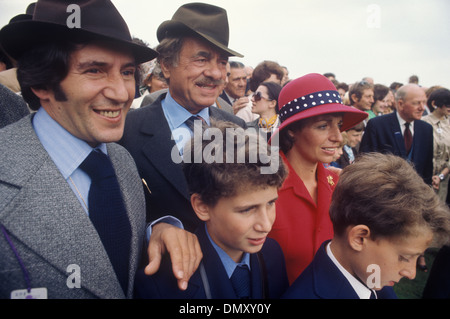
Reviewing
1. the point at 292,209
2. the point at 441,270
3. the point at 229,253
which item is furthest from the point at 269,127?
Answer: the point at 229,253

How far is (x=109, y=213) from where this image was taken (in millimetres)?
1403

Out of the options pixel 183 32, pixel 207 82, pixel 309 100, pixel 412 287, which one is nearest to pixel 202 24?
pixel 183 32

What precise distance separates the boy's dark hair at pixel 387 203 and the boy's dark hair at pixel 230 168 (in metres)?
0.41

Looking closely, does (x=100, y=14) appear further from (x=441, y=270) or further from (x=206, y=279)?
(x=441, y=270)

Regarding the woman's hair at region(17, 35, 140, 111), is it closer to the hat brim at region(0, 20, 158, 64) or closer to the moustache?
the hat brim at region(0, 20, 158, 64)

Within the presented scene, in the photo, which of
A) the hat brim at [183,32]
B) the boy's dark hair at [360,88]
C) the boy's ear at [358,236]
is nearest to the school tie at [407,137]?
the boy's dark hair at [360,88]

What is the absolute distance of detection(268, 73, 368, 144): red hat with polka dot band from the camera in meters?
2.11

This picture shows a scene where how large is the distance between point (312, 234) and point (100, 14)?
1.74m

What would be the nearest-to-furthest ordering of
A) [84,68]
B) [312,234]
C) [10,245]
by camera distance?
[10,245] → [84,68] → [312,234]

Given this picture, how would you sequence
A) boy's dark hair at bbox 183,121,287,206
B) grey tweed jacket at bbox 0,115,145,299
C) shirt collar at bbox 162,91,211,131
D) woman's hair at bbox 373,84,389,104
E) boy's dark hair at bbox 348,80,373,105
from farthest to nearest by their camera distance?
woman's hair at bbox 373,84,389,104, boy's dark hair at bbox 348,80,373,105, shirt collar at bbox 162,91,211,131, boy's dark hair at bbox 183,121,287,206, grey tweed jacket at bbox 0,115,145,299

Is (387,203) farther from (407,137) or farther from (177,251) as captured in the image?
(407,137)

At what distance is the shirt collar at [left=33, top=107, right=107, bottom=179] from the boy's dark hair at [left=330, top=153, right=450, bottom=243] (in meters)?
1.41

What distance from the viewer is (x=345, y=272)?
1617 mm

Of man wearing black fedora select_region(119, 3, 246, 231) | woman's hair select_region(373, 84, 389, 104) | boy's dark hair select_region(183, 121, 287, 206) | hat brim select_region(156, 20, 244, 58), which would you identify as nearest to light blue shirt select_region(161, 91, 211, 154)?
man wearing black fedora select_region(119, 3, 246, 231)
